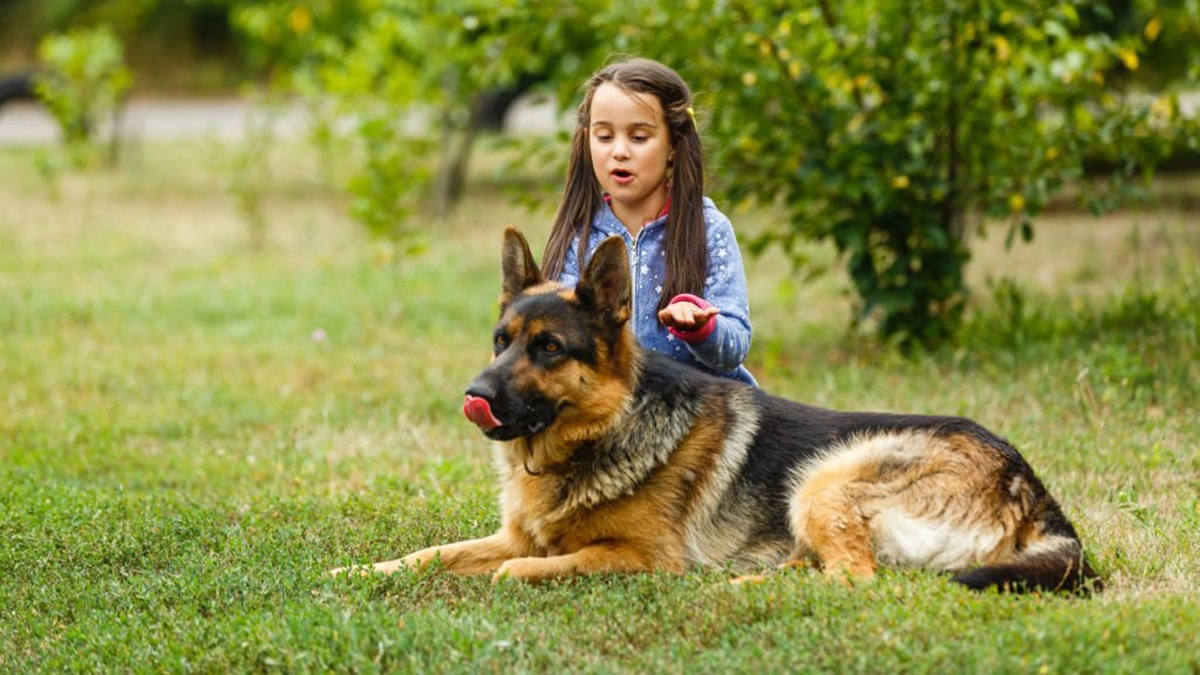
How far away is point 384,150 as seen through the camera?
12398mm

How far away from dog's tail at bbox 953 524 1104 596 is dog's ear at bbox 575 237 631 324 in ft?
4.71

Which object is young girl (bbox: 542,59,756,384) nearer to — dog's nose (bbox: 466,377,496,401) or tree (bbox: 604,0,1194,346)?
dog's nose (bbox: 466,377,496,401)

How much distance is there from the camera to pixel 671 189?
17.7 ft

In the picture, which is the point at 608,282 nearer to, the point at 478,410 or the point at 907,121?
the point at 478,410

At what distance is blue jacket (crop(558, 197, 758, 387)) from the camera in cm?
530

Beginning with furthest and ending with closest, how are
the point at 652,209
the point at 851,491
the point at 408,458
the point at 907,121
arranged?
the point at 907,121 < the point at 408,458 < the point at 652,209 < the point at 851,491

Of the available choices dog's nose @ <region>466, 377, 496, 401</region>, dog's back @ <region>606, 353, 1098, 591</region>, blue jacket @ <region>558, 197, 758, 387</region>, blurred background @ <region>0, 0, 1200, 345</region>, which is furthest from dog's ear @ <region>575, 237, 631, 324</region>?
blurred background @ <region>0, 0, 1200, 345</region>

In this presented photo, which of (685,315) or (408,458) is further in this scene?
(408,458)

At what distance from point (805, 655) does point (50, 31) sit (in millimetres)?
31834

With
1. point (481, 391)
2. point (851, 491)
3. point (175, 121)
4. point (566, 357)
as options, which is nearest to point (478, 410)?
point (481, 391)

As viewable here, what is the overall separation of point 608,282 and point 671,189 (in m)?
0.99

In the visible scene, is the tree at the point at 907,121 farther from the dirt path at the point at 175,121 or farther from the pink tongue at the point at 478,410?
the dirt path at the point at 175,121

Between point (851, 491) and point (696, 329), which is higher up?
point (696, 329)

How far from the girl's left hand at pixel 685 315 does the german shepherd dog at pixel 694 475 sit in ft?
0.48
